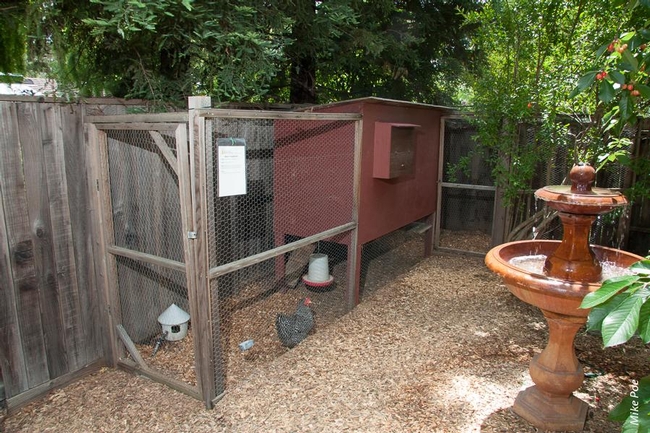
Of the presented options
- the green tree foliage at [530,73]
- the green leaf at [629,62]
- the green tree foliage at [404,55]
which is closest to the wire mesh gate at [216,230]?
the green tree foliage at [404,55]

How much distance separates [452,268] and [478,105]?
6.75 feet

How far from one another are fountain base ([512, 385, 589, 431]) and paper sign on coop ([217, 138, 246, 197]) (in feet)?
7.18

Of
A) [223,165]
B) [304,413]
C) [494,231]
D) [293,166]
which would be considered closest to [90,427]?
[304,413]

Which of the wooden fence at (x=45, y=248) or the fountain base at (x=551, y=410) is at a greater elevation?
the wooden fence at (x=45, y=248)

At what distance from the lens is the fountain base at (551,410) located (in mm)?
2670

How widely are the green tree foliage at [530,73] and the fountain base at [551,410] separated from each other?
2.59m

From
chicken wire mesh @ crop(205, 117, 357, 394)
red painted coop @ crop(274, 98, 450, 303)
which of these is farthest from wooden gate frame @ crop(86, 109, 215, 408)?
red painted coop @ crop(274, 98, 450, 303)

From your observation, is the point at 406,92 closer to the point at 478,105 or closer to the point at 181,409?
Answer: the point at 478,105

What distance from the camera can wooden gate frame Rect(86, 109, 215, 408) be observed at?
2.78 m

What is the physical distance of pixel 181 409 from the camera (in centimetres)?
297

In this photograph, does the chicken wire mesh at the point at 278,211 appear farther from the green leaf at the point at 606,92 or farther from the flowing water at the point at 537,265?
the green leaf at the point at 606,92

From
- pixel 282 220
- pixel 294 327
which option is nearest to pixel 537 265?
pixel 294 327

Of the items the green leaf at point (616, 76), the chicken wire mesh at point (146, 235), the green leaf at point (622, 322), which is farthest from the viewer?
the chicken wire mesh at point (146, 235)

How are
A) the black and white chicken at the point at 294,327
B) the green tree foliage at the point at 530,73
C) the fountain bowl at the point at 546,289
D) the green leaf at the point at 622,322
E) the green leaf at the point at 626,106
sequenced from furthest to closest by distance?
the green tree foliage at the point at 530,73
the black and white chicken at the point at 294,327
the fountain bowl at the point at 546,289
the green leaf at the point at 626,106
the green leaf at the point at 622,322
